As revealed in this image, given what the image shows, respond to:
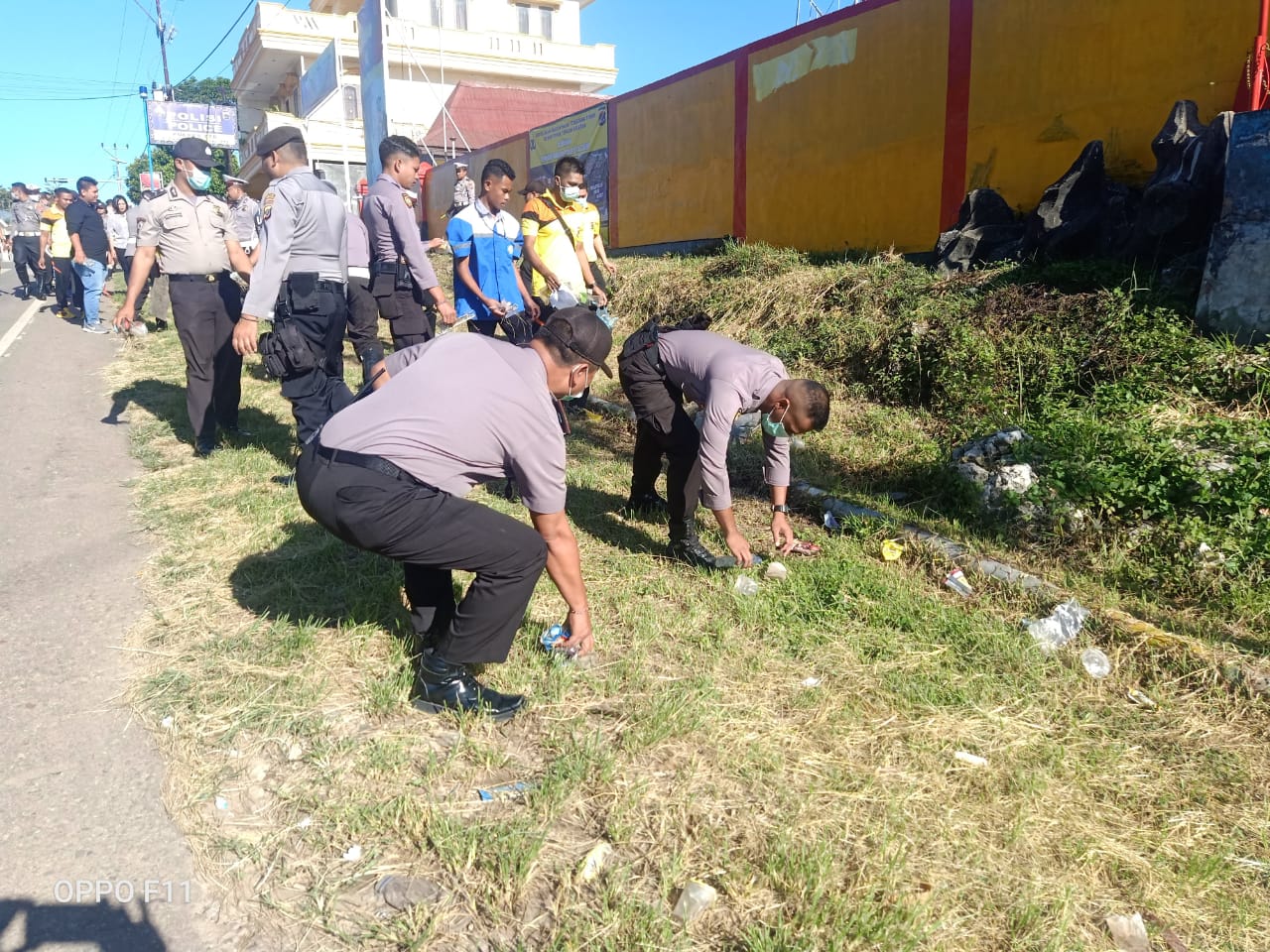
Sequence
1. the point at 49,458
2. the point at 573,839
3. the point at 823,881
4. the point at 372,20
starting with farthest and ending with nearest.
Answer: the point at 372,20, the point at 49,458, the point at 573,839, the point at 823,881

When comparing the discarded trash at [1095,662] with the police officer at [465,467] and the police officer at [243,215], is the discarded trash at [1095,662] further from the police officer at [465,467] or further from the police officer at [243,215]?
the police officer at [243,215]

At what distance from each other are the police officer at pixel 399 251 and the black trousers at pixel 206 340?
1095 millimetres

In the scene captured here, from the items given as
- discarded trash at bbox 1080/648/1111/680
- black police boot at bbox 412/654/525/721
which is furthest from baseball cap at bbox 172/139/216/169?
discarded trash at bbox 1080/648/1111/680

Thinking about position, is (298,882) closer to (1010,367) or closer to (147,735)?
(147,735)

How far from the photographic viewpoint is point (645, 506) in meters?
4.89

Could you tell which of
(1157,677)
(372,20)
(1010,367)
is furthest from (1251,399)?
(372,20)

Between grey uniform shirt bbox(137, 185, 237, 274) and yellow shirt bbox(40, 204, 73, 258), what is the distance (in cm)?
904

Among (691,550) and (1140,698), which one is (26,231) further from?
(1140,698)

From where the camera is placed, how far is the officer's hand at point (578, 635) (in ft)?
9.87

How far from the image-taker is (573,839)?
2.32 metres

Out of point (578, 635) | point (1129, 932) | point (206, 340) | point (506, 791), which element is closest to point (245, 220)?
point (206, 340)

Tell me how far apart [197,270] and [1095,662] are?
5.76 meters

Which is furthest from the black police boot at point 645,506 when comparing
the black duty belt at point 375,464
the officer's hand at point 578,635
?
the black duty belt at point 375,464

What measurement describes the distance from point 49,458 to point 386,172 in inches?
125
